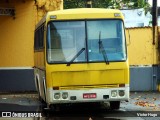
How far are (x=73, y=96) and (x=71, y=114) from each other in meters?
1.29

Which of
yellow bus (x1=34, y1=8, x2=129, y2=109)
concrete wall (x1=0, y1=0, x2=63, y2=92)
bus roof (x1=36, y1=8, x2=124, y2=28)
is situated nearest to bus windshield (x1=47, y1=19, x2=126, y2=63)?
yellow bus (x1=34, y1=8, x2=129, y2=109)

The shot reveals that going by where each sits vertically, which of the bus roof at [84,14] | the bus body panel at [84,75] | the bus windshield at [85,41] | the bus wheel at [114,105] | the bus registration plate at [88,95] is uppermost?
the bus roof at [84,14]

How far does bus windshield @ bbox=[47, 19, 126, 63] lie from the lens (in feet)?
46.0

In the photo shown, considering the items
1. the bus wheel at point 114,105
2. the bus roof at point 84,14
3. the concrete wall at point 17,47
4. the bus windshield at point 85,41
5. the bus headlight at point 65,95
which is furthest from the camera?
the concrete wall at point 17,47

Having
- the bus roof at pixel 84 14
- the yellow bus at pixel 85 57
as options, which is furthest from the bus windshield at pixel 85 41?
the bus roof at pixel 84 14

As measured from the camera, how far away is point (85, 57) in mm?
13992

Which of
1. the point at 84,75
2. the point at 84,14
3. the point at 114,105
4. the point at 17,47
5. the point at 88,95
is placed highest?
the point at 84,14

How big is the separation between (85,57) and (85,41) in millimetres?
492

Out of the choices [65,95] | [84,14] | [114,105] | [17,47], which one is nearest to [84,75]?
[65,95]

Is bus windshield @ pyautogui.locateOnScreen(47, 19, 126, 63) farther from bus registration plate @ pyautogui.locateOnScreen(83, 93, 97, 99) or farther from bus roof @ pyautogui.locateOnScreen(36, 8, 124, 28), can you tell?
bus registration plate @ pyautogui.locateOnScreen(83, 93, 97, 99)

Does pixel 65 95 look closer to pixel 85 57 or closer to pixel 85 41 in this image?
pixel 85 57

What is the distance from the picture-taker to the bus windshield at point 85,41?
46.0ft

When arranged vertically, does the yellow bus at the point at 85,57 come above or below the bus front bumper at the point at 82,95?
above

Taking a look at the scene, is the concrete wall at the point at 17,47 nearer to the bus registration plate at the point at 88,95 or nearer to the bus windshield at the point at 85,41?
the bus windshield at the point at 85,41
